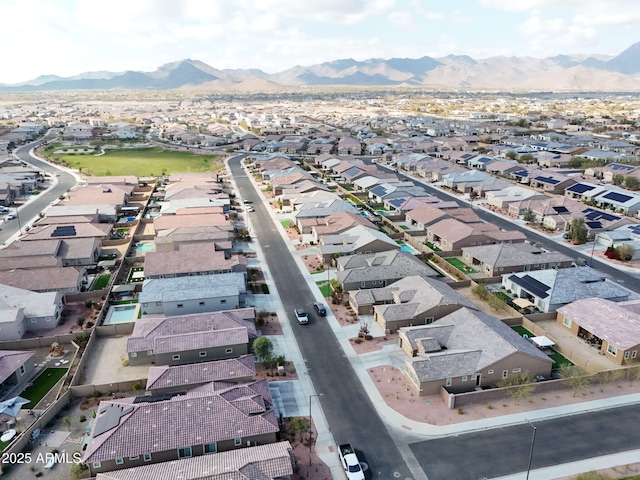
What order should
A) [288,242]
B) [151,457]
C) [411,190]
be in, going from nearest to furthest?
[151,457] → [288,242] → [411,190]

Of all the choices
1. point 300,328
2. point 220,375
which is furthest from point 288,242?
point 220,375

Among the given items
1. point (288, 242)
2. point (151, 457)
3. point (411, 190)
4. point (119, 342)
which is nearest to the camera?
point (151, 457)

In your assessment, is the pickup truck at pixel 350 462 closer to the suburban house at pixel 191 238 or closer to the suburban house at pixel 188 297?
the suburban house at pixel 188 297

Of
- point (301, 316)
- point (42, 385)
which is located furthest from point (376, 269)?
point (42, 385)

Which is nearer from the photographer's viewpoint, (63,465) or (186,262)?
(63,465)

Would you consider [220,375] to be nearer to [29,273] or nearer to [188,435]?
[188,435]

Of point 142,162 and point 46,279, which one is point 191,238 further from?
point 142,162

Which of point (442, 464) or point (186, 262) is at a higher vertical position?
point (186, 262)
